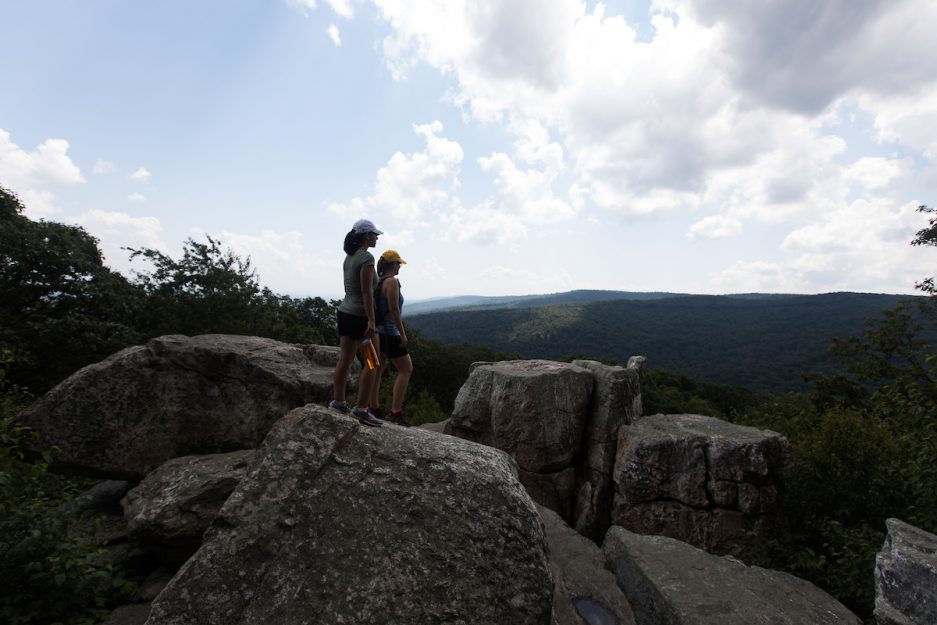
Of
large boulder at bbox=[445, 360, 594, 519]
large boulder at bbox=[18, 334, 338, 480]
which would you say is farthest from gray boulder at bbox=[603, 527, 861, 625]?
large boulder at bbox=[18, 334, 338, 480]

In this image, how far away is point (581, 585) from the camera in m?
7.21

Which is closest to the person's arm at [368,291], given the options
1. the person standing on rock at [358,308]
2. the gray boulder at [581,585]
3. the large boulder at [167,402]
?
the person standing on rock at [358,308]

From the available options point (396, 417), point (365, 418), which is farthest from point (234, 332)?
point (365, 418)

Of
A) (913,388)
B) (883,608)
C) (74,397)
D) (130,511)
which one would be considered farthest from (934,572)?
(74,397)

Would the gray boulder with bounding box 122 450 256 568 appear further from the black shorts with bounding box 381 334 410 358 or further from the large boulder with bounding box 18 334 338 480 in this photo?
the black shorts with bounding box 381 334 410 358

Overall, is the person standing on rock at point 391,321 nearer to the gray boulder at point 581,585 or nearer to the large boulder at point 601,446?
the gray boulder at point 581,585

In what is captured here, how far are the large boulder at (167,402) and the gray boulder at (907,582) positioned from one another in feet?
30.3

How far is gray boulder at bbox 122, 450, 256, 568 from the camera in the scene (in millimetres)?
6879

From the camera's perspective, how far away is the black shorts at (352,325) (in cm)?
765

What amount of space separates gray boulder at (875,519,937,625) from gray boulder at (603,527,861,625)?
1645 mm

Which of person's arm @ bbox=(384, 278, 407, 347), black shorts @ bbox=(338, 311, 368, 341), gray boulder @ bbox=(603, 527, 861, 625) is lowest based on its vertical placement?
gray boulder @ bbox=(603, 527, 861, 625)

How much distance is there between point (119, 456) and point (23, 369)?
17038 mm

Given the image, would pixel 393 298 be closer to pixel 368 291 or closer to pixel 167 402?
pixel 368 291

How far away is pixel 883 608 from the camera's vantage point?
16.9 feet
